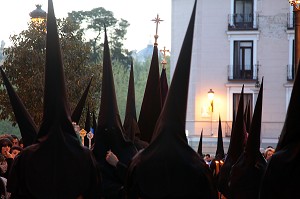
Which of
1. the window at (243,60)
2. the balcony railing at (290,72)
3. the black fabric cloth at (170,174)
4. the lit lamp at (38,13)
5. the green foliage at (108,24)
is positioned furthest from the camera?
the green foliage at (108,24)

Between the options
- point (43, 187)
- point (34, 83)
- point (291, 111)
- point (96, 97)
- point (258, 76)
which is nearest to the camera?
point (291, 111)

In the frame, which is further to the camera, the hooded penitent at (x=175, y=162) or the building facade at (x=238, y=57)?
the building facade at (x=238, y=57)

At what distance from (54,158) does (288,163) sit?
1.82 m

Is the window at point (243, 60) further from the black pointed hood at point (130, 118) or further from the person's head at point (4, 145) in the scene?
the black pointed hood at point (130, 118)

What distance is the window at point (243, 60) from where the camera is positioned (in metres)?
45.1

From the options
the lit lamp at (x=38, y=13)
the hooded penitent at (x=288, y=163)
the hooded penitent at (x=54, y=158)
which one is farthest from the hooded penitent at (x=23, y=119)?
A: the lit lamp at (x=38, y=13)

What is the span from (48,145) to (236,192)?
9.61ft

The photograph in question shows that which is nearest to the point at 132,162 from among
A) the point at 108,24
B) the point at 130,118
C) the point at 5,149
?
the point at 130,118

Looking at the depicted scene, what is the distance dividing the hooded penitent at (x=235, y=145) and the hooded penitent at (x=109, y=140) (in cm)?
148

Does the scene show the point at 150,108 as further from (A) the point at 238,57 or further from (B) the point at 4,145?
(A) the point at 238,57

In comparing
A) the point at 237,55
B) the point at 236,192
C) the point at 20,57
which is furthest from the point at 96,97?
the point at 236,192

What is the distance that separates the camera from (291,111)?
671 centimetres

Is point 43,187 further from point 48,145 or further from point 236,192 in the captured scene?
point 236,192

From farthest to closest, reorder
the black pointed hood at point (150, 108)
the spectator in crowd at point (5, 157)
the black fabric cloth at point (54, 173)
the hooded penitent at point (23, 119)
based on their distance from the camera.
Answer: the spectator in crowd at point (5, 157), the black pointed hood at point (150, 108), the hooded penitent at point (23, 119), the black fabric cloth at point (54, 173)
